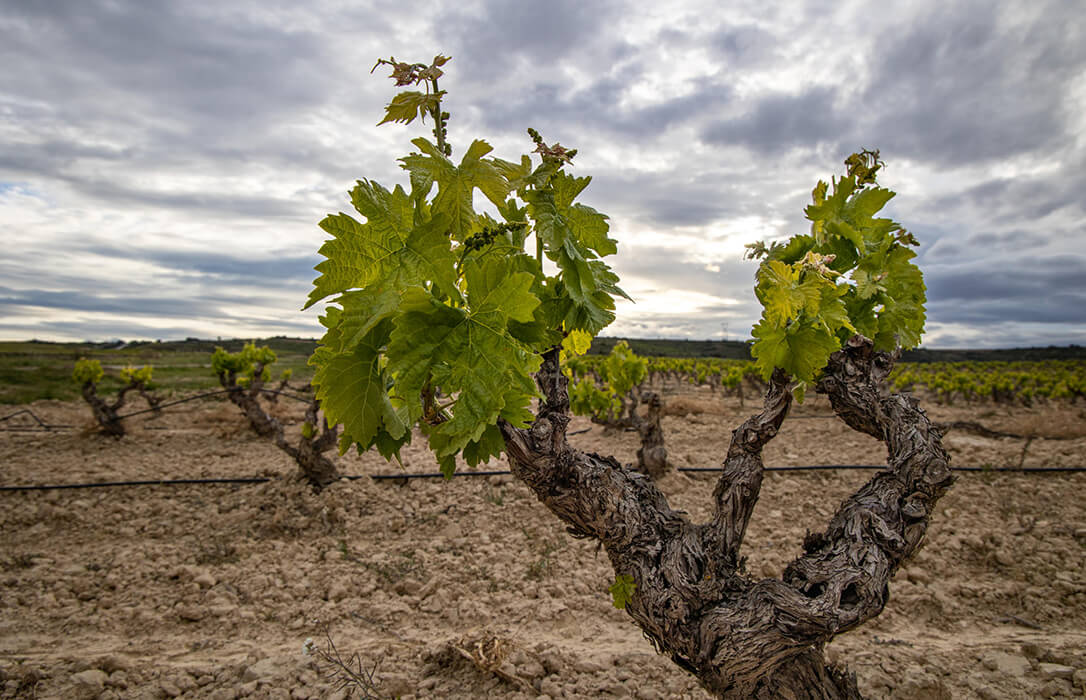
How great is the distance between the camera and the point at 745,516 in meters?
2.77

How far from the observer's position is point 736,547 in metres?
2.74

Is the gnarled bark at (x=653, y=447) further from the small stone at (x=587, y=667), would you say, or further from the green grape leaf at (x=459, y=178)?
the green grape leaf at (x=459, y=178)

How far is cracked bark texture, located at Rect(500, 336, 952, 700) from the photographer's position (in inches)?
92.5

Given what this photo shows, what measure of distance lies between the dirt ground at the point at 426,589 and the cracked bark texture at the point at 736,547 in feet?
2.92

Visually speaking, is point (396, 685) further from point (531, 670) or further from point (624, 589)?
point (624, 589)

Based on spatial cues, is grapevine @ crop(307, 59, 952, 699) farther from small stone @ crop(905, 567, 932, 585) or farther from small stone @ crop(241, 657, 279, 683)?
small stone @ crop(905, 567, 932, 585)

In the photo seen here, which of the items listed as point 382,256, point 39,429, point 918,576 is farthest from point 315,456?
point 39,429

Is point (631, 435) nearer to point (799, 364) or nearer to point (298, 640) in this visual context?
point (298, 640)

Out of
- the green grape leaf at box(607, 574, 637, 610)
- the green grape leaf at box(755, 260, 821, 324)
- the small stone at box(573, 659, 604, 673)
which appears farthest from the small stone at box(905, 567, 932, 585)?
the green grape leaf at box(755, 260, 821, 324)

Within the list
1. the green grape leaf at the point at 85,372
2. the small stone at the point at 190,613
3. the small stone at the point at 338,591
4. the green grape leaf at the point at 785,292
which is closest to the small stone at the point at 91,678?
the small stone at the point at 190,613

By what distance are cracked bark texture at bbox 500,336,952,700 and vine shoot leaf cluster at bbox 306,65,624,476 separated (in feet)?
2.23

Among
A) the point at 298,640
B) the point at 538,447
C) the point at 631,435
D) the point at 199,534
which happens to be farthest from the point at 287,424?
the point at 538,447

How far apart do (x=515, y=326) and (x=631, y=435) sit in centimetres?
999

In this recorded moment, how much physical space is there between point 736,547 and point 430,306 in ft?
6.78
